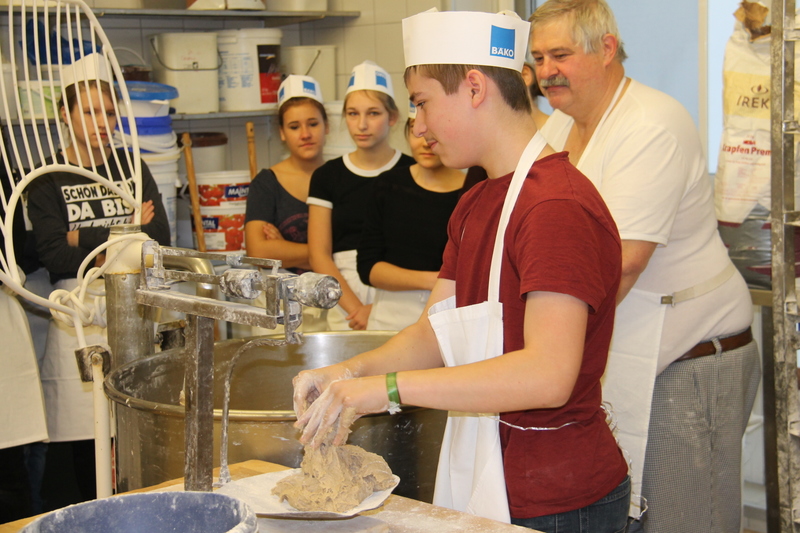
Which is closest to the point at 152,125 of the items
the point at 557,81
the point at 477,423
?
the point at 557,81

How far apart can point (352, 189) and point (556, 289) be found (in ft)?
5.28

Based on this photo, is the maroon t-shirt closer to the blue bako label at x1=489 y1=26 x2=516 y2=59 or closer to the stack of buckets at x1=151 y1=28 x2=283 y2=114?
the blue bako label at x1=489 y1=26 x2=516 y2=59

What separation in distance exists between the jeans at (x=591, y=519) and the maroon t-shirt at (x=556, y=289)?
0.01 m

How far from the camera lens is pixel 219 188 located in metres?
3.08

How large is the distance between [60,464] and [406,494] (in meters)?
2.39

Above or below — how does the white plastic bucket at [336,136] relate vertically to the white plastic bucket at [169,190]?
above

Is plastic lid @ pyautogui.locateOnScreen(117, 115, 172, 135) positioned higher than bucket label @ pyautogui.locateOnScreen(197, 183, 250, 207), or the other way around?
plastic lid @ pyautogui.locateOnScreen(117, 115, 172, 135)

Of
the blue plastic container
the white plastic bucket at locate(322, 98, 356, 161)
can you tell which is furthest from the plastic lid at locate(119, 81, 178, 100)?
the blue plastic container

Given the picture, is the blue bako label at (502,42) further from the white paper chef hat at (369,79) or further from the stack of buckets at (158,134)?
the stack of buckets at (158,134)

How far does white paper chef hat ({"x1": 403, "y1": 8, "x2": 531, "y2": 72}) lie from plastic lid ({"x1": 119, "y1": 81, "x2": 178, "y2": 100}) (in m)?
1.85

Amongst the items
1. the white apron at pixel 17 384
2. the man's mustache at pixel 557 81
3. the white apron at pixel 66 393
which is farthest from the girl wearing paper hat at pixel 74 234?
the man's mustache at pixel 557 81

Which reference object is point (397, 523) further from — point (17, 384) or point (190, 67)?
point (190, 67)

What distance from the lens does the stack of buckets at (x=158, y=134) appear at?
9.25 ft

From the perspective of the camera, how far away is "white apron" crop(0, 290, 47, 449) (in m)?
2.33
